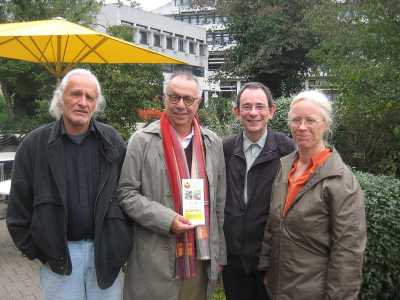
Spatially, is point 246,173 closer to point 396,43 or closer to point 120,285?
point 120,285

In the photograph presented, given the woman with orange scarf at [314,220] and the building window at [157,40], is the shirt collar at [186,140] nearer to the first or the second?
the woman with orange scarf at [314,220]

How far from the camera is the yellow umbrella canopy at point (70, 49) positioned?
822 centimetres

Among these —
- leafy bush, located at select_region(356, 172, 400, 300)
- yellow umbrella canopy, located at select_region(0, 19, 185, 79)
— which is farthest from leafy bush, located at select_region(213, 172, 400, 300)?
yellow umbrella canopy, located at select_region(0, 19, 185, 79)

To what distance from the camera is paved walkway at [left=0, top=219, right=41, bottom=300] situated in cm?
550

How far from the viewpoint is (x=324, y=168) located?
287 cm

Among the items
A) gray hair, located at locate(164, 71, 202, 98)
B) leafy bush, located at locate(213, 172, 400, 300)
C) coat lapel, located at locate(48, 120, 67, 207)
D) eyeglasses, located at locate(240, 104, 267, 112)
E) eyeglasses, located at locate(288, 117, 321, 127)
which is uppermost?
gray hair, located at locate(164, 71, 202, 98)

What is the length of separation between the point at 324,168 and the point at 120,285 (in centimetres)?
147

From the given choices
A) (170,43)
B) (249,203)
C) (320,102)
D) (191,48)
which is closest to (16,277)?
(249,203)

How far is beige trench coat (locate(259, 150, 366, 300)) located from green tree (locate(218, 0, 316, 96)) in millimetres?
18450

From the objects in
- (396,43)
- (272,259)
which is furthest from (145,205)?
(396,43)

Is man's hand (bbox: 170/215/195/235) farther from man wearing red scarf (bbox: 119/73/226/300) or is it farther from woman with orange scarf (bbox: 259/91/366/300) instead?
woman with orange scarf (bbox: 259/91/366/300)

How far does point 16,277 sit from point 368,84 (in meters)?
4.62

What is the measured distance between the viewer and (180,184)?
3.11 meters

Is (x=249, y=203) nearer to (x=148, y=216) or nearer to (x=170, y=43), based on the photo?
(x=148, y=216)
